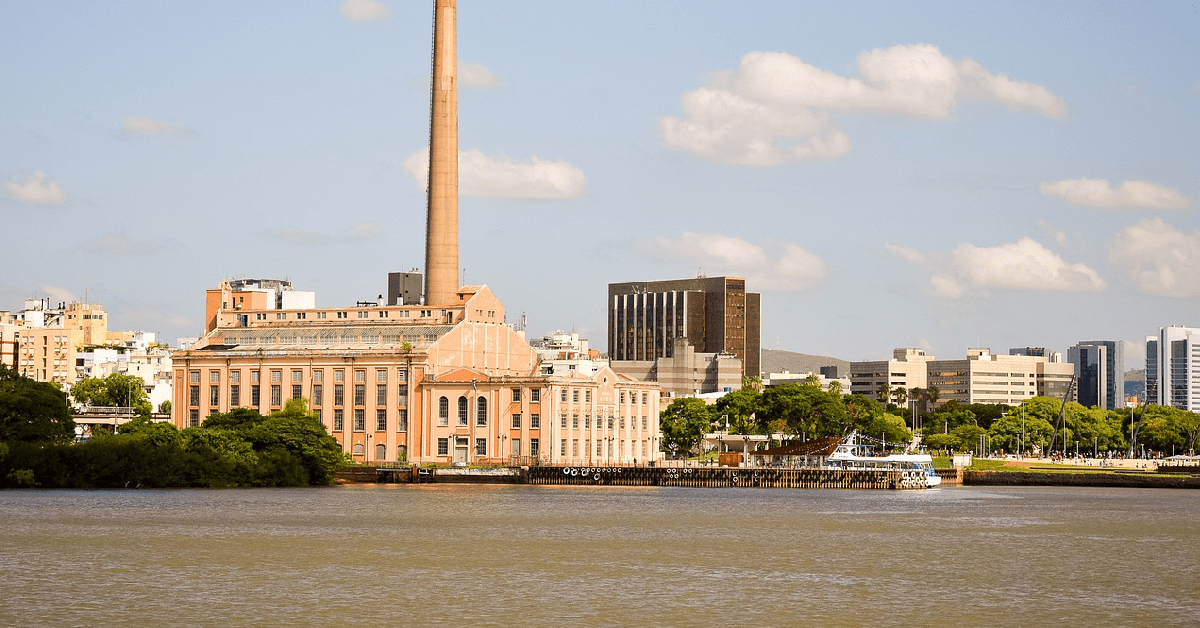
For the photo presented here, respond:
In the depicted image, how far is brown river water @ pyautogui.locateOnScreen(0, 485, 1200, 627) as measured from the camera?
213 ft

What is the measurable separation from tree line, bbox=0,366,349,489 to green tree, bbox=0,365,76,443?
0.28ft

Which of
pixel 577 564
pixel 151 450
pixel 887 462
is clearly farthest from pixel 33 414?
pixel 887 462

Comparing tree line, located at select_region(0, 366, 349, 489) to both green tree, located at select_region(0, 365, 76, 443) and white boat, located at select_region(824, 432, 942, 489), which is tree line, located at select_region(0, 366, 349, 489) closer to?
green tree, located at select_region(0, 365, 76, 443)

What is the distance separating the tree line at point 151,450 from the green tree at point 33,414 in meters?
0.09

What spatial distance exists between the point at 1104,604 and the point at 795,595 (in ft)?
40.0

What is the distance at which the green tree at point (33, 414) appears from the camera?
150500 millimetres

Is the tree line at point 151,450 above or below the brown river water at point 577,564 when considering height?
above

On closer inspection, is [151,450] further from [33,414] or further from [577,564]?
[577,564]

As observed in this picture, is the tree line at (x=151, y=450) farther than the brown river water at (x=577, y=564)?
Yes

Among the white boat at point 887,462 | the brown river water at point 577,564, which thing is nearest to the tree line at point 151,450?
the brown river water at point 577,564

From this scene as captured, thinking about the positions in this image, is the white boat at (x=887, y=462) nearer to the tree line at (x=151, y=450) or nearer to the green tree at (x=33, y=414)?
the tree line at (x=151, y=450)

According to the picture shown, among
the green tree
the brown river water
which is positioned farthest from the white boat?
the green tree

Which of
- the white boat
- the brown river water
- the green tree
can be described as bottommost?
the brown river water

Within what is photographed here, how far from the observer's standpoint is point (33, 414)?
153 m
